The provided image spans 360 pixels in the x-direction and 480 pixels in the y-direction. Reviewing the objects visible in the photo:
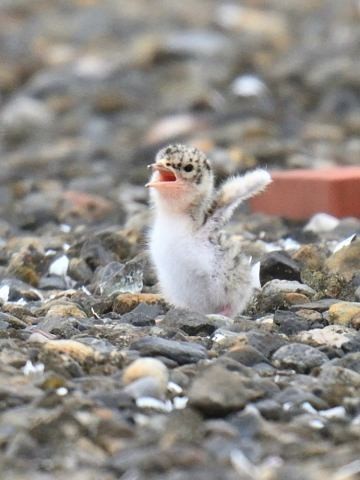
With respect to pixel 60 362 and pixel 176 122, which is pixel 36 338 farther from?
pixel 176 122

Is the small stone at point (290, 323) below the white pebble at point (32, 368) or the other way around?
below

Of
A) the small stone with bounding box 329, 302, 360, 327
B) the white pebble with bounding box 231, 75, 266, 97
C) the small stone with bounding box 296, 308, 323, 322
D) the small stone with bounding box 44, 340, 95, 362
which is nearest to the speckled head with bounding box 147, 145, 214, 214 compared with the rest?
the small stone with bounding box 296, 308, 323, 322

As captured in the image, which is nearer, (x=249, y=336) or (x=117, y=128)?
(x=249, y=336)

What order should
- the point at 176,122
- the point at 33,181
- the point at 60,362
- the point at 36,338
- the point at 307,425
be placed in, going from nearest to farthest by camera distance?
the point at 307,425 < the point at 60,362 < the point at 36,338 < the point at 33,181 < the point at 176,122

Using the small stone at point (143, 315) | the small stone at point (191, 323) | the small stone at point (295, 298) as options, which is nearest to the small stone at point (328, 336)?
the small stone at point (191, 323)

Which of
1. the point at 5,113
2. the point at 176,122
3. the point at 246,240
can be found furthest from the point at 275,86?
the point at 246,240

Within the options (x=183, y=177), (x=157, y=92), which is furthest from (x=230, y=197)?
(x=157, y=92)

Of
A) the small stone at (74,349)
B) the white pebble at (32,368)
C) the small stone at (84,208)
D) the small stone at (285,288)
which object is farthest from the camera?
the small stone at (84,208)

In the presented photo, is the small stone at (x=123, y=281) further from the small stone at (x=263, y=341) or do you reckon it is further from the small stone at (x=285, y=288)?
the small stone at (x=263, y=341)
